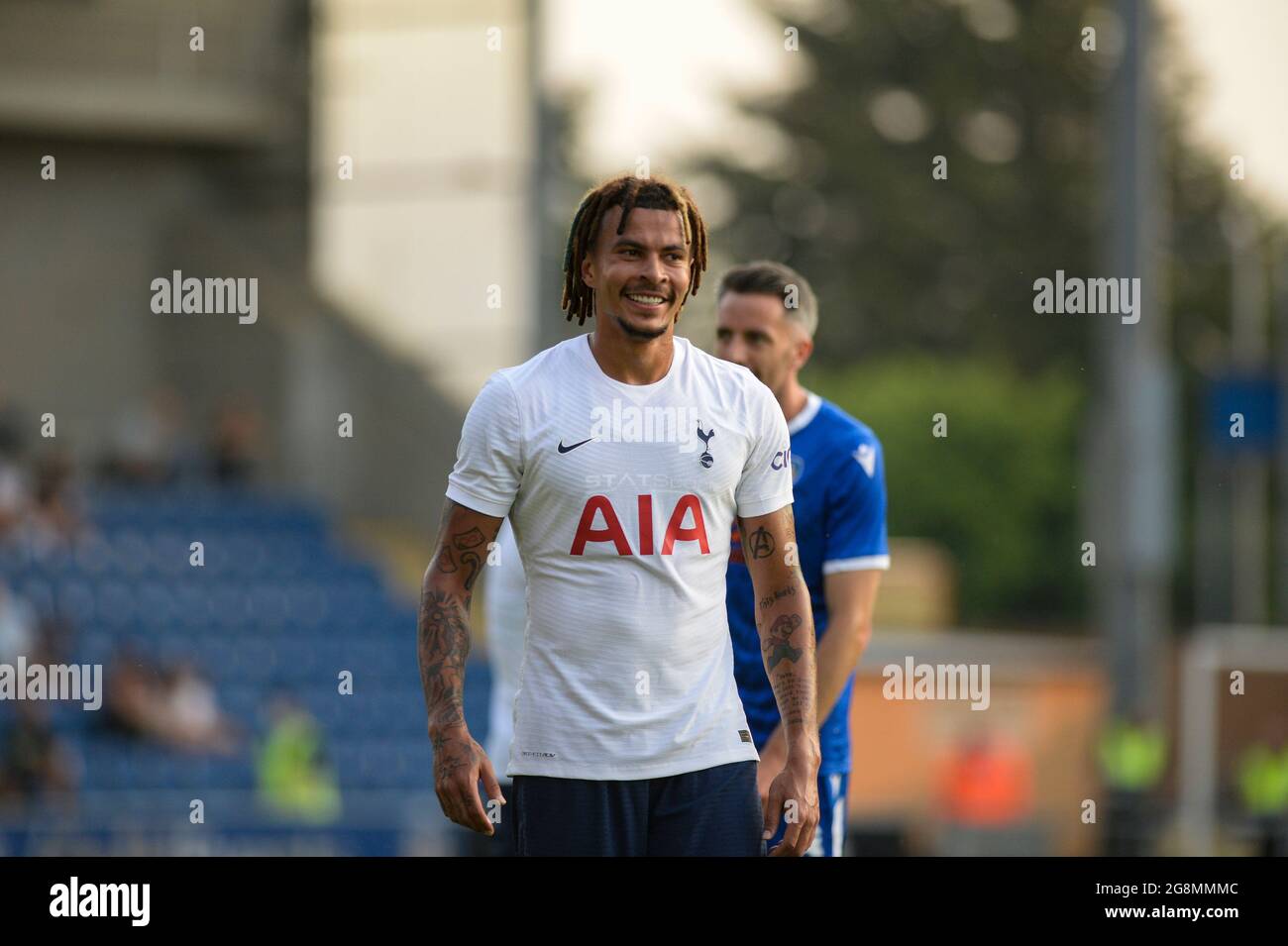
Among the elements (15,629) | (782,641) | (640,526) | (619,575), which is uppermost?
(640,526)

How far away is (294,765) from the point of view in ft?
47.0

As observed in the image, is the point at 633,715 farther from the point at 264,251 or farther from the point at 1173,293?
the point at 1173,293

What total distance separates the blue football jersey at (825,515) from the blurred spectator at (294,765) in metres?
8.65

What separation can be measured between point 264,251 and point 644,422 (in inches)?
724

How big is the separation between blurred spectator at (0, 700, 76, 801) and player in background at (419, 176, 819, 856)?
9520 millimetres

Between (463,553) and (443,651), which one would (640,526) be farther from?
(443,651)

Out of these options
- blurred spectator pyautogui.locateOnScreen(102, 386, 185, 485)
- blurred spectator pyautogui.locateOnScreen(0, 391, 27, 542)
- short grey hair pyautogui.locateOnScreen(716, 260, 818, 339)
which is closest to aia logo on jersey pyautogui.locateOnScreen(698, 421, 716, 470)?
short grey hair pyautogui.locateOnScreen(716, 260, 818, 339)

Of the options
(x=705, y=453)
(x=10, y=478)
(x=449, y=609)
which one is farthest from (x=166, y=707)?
(x=705, y=453)

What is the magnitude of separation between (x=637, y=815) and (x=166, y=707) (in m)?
11.2

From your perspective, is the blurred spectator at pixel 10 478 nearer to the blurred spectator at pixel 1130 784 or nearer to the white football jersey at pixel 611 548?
the blurred spectator at pixel 1130 784

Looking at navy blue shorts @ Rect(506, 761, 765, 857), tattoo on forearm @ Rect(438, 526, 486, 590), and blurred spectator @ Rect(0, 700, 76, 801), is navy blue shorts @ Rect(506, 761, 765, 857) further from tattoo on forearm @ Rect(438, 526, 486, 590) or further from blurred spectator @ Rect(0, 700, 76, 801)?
blurred spectator @ Rect(0, 700, 76, 801)

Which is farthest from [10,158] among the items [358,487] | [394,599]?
[394,599]

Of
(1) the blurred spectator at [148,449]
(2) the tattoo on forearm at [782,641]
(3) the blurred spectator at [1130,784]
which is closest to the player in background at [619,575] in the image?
(2) the tattoo on forearm at [782,641]

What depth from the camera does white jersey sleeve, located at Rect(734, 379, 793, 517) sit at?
4383 millimetres
